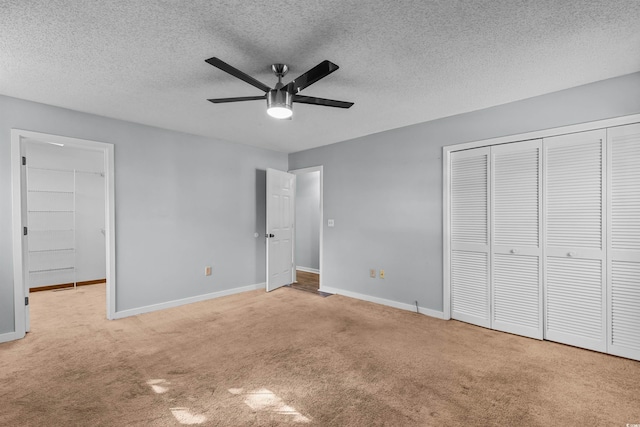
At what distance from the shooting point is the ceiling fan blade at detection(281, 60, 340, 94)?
1852mm

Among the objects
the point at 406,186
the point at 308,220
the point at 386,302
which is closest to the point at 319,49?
the point at 406,186

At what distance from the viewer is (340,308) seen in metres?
4.11

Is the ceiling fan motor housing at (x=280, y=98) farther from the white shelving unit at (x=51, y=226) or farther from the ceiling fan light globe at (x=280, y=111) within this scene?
the white shelving unit at (x=51, y=226)

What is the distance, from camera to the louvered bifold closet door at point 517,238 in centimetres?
305

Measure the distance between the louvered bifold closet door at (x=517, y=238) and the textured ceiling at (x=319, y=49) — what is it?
0.69m

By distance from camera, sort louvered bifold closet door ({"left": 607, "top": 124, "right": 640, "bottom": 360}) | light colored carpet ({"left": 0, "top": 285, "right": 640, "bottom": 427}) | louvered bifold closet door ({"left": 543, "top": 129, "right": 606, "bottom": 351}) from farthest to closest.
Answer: louvered bifold closet door ({"left": 543, "top": 129, "right": 606, "bottom": 351})
louvered bifold closet door ({"left": 607, "top": 124, "right": 640, "bottom": 360})
light colored carpet ({"left": 0, "top": 285, "right": 640, "bottom": 427})

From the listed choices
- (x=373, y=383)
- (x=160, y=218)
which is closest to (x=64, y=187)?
(x=160, y=218)

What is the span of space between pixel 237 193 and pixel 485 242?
3.71 meters

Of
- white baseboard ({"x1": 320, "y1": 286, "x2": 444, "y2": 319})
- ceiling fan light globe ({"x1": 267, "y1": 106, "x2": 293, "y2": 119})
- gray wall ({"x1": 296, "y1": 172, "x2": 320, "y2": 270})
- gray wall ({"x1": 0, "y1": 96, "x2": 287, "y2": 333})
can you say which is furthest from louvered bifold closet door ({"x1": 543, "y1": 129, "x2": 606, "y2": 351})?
gray wall ({"x1": 296, "y1": 172, "x2": 320, "y2": 270})

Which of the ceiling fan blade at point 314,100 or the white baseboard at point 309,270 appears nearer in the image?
the ceiling fan blade at point 314,100

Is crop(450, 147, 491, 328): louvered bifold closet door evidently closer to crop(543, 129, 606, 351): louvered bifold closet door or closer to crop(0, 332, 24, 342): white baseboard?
crop(543, 129, 606, 351): louvered bifold closet door

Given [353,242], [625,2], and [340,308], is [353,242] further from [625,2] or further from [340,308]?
[625,2]

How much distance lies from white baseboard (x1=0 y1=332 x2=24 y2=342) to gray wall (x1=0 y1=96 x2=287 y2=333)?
0.08 metres

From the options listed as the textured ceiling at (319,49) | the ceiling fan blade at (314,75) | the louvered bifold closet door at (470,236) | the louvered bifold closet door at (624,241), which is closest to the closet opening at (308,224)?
the louvered bifold closet door at (470,236)
